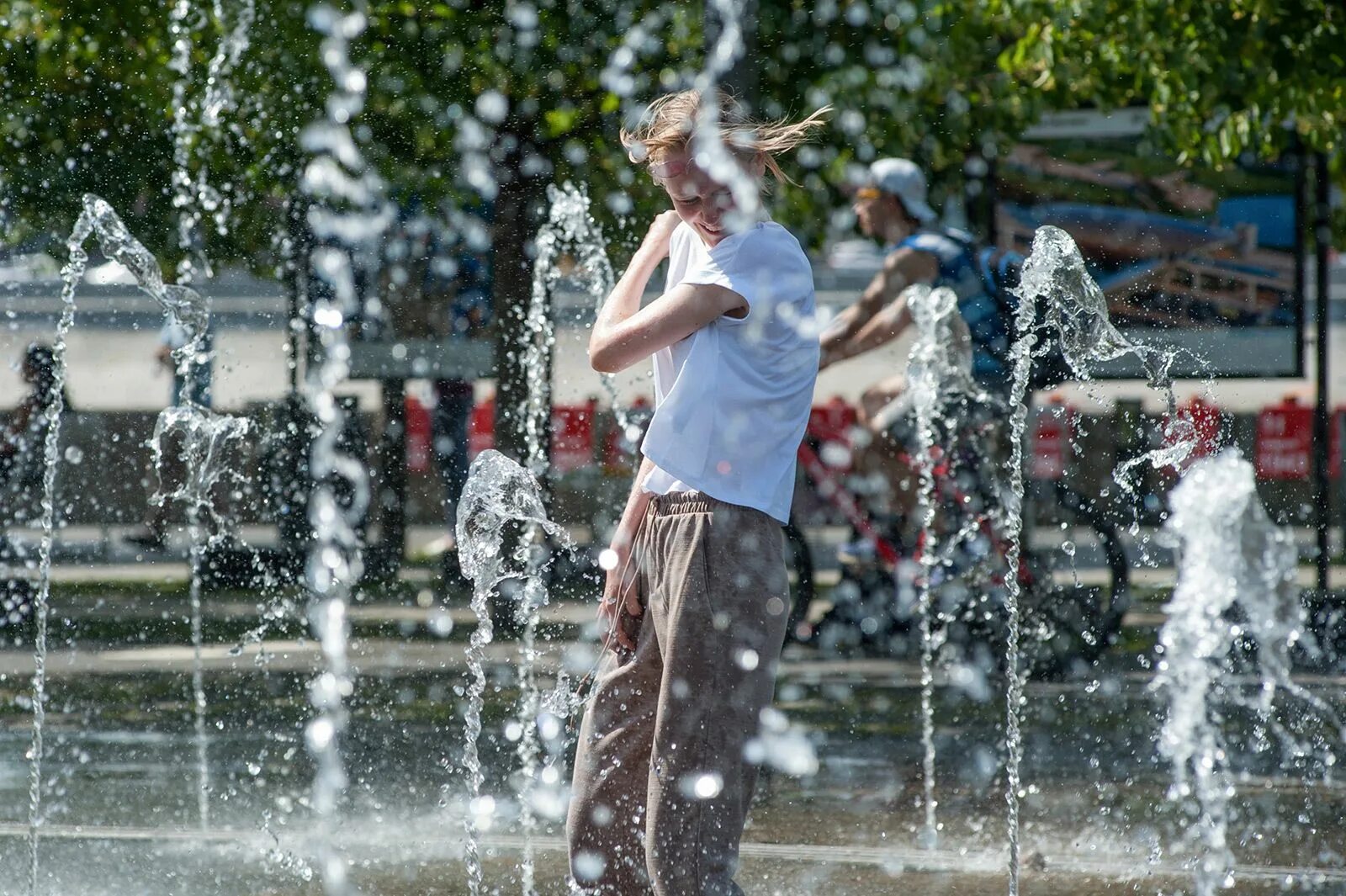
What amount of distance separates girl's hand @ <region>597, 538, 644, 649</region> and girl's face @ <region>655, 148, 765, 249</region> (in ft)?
1.84

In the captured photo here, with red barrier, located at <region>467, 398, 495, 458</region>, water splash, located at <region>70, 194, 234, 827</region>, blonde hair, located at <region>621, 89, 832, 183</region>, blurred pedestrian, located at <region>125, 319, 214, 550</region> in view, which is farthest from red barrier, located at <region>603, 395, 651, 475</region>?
blonde hair, located at <region>621, 89, 832, 183</region>

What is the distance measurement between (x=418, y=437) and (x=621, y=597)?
10207 mm

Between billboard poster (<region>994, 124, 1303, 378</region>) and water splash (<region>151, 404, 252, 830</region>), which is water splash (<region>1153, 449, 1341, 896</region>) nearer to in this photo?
billboard poster (<region>994, 124, 1303, 378</region>)

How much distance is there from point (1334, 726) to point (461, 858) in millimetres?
3141

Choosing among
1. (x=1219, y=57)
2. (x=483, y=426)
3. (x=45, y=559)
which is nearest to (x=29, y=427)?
(x=483, y=426)

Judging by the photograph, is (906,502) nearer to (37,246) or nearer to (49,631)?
(49,631)

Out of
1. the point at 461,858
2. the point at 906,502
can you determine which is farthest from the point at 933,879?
the point at 906,502

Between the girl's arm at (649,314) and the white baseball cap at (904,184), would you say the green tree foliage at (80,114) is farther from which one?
the girl's arm at (649,314)

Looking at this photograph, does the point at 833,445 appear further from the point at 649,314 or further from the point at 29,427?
the point at 29,427

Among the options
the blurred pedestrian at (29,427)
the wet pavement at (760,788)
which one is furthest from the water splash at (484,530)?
the blurred pedestrian at (29,427)

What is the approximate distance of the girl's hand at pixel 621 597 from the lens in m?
2.94

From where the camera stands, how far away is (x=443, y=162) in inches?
319

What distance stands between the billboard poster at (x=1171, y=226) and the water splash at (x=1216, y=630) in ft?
3.57

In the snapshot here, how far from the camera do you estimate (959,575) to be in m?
6.48
